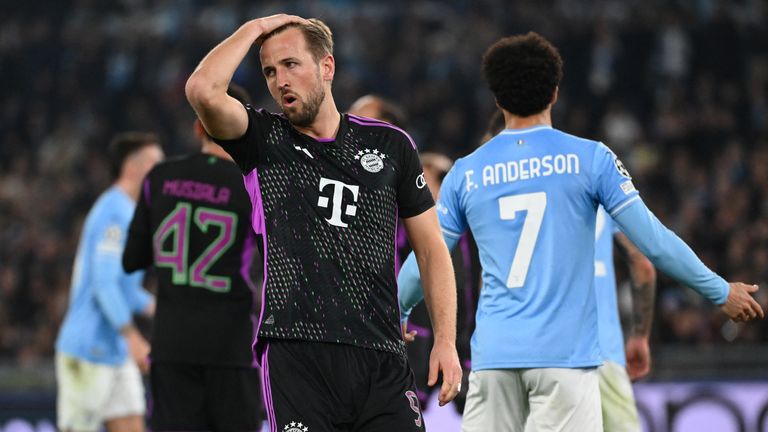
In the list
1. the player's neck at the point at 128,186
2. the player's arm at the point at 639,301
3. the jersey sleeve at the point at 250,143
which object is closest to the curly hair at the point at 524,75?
the jersey sleeve at the point at 250,143

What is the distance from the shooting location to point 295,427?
3871mm

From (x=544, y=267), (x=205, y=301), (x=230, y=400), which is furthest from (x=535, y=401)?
(x=205, y=301)

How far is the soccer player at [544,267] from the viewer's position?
4594 mm

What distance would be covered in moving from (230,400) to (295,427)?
238 cm

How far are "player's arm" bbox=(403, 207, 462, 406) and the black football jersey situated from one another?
82.5 inches

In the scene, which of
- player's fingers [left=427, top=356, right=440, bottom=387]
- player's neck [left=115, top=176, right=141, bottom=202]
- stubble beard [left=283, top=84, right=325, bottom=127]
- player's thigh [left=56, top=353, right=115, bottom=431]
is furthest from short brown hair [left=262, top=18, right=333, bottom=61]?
player's thigh [left=56, top=353, right=115, bottom=431]

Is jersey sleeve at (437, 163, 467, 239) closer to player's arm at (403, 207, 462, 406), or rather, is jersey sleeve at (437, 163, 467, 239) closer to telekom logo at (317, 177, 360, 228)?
player's arm at (403, 207, 462, 406)

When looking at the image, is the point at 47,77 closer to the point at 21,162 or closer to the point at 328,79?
the point at 21,162

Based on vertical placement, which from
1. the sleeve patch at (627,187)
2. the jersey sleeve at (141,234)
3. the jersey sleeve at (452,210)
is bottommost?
the jersey sleeve at (141,234)

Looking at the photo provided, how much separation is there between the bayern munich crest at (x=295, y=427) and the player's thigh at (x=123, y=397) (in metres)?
4.50

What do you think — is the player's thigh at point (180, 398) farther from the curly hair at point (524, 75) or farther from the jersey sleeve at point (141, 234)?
the curly hair at point (524, 75)

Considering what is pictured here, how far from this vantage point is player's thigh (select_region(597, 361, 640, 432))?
5.52m

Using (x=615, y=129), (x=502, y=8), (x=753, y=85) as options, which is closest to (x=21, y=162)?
(x=502, y=8)

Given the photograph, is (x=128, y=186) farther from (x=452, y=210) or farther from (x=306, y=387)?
(x=306, y=387)
